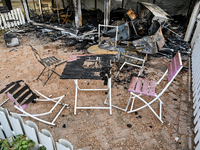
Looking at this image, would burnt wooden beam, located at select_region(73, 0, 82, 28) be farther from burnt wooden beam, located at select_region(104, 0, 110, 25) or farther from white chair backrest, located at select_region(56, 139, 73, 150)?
white chair backrest, located at select_region(56, 139, 73, 150)

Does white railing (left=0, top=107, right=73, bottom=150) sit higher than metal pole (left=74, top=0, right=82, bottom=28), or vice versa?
metal pole (left=74, top=0, right=82, bottom=28)

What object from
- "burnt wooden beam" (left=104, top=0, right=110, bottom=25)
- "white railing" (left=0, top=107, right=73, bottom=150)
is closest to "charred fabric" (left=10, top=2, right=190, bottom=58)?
"burnt wooden beam" (left=104, top=0, right=110, bottom=25)

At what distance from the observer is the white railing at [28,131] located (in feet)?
6.19

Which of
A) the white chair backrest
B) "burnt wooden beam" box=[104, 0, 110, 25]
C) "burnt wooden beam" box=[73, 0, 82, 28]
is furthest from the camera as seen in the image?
"burnt wooden beam" box=[73, 0, 82, 28]

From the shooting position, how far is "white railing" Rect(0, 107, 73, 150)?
1.89 meters

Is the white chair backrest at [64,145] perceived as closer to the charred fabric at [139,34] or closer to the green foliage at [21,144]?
the green foliage at [21,144]

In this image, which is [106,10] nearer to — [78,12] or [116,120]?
[78,12]

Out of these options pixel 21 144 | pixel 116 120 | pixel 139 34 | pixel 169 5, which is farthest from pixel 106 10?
pixel 21 144

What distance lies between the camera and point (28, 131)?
214 centimetres

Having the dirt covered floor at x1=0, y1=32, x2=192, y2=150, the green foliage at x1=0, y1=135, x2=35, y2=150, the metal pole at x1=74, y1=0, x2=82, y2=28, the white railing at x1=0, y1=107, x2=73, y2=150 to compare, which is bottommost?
the dirt covered floor at x1=0, y1=32, x2=192, y2=150

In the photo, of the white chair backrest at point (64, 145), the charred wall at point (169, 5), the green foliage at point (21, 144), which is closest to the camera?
the white chair backrest at point (64, 145)

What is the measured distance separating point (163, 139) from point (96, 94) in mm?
2049

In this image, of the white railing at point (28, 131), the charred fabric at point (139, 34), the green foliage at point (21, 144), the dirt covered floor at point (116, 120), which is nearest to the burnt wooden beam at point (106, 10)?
the charred fabric at point (139, 34)

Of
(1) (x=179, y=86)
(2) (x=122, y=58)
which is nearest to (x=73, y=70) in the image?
(2) (x=122, y=58)
